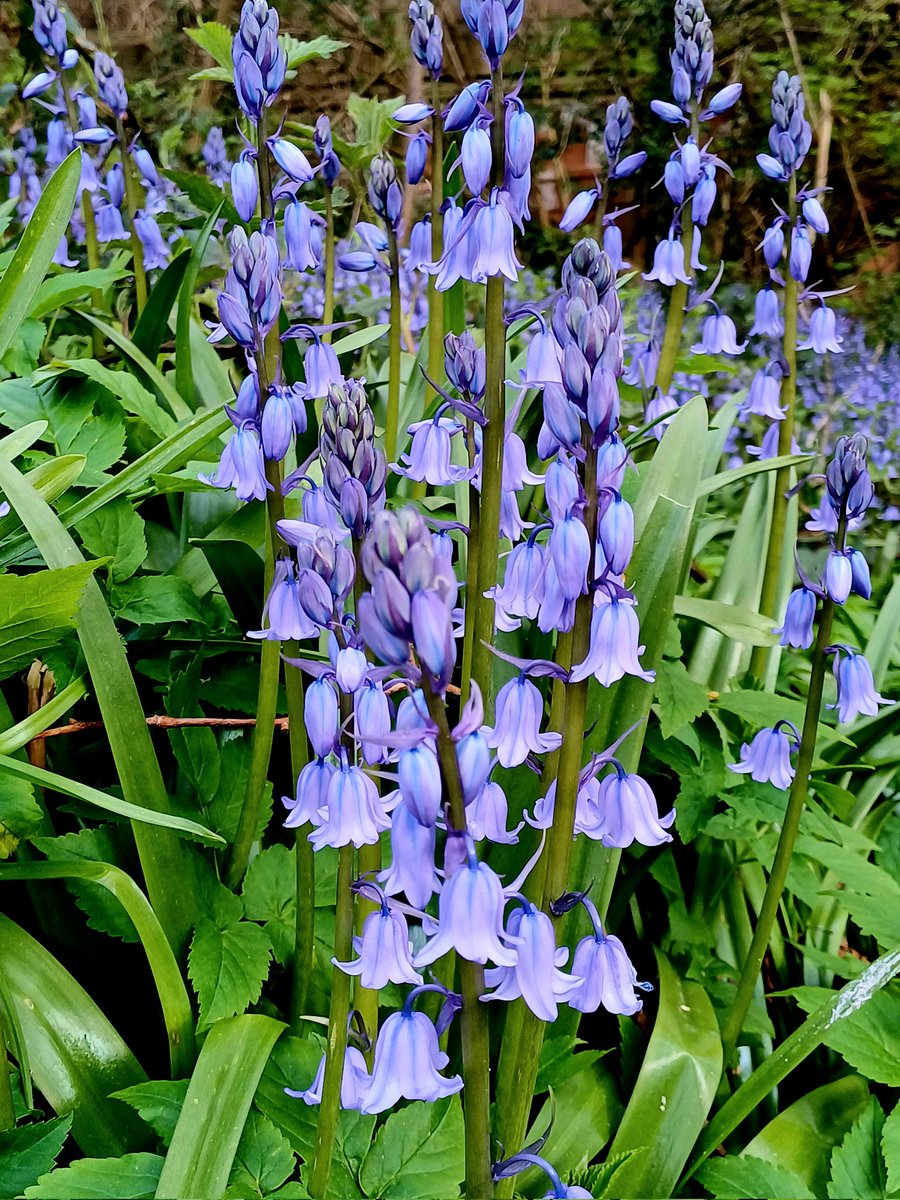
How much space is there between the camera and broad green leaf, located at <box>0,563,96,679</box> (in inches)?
52.2

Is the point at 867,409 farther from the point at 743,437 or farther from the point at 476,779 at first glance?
the point at 476,779

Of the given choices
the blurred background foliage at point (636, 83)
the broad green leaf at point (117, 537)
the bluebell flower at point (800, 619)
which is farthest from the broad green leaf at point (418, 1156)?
the blurred background foliage at point (636, 83)

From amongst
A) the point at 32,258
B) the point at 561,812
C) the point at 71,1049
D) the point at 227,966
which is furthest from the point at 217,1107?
the point at 32,258

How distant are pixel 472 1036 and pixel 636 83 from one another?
8372 millimetres

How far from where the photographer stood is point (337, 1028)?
120 cm

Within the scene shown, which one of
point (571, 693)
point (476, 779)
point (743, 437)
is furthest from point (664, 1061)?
point (743, 437)

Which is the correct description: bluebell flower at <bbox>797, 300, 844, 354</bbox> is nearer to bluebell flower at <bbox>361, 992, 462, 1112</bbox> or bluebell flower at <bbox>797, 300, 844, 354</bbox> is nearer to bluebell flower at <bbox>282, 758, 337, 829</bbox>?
bluebell flower at <bbox>282, 758, 337, 829</bbox>

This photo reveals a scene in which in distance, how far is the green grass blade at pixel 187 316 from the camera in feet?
8.66

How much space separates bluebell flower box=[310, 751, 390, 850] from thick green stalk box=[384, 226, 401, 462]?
3.83 ft

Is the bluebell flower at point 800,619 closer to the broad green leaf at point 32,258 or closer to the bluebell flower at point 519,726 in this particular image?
the bluebell flower at point 519,726

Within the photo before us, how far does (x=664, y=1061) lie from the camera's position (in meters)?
1.81

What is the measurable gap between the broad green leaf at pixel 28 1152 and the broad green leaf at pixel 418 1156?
0.42 meters

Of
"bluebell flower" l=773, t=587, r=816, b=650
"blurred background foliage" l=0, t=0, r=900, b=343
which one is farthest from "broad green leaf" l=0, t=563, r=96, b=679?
"blurred background foliage" l=0, t=0, r=900, b=343

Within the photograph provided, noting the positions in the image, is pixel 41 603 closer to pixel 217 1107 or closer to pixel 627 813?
pixel 217 1107
